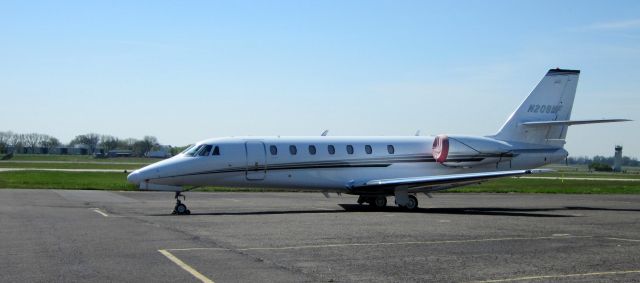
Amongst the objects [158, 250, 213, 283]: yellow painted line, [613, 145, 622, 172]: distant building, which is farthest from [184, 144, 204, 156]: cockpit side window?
[613, 145, 622, 172]: distant building

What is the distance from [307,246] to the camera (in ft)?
48.2

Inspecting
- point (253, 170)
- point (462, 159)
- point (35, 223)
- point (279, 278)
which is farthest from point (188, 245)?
point (462, 159)

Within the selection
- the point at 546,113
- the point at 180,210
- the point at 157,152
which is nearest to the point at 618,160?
the point at 157,152

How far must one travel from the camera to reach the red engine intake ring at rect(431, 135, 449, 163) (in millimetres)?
30234

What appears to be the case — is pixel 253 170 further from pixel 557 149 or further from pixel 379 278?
pixel 379 278

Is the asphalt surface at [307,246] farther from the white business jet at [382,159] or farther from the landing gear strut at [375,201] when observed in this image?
the landing gear strut at [375,201]

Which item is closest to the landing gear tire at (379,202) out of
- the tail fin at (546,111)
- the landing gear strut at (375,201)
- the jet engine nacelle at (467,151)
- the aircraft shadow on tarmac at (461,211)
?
the landing gear strut at (375,201)

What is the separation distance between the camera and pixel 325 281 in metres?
10.6

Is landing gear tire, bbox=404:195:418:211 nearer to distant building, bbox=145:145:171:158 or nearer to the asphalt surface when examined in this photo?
the asphalt surface

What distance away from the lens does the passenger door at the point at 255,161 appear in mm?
27344

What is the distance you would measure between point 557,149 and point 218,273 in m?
23.8

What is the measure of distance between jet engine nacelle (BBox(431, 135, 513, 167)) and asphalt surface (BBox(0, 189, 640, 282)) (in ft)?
17.4

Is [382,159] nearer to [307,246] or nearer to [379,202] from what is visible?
[379,202]

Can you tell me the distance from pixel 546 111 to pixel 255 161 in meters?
12.7
